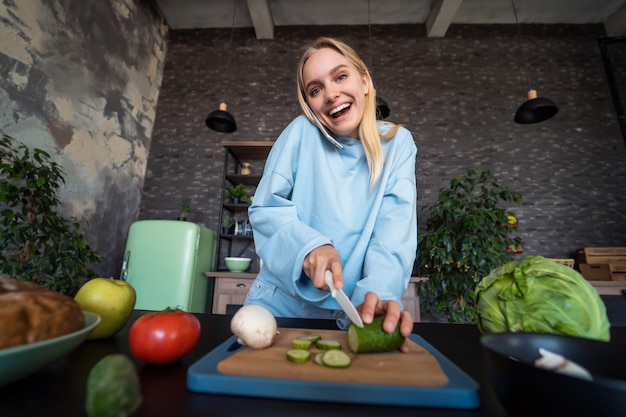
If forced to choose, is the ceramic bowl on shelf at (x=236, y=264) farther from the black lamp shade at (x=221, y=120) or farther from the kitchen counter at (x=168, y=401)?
the kitchen counter at (x=168, y=401)

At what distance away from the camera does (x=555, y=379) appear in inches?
11.6

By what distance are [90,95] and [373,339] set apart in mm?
4688

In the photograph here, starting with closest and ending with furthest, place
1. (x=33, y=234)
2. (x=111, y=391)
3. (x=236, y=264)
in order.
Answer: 1. (x=111, y=391)
2. (x=33, y=234)
3. (x=236, y=264)

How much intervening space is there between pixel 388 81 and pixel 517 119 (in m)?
2.31

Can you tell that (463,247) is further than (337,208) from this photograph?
Yes

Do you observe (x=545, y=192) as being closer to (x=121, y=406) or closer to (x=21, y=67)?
(x=121, y=406)

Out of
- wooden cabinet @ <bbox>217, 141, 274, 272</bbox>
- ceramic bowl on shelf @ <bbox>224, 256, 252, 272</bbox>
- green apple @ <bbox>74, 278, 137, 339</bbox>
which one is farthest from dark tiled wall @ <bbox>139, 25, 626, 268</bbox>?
green apple @ <bbox>74, 278, 137, 339</bbox>

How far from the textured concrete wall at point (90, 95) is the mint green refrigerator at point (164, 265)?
654 millimetres

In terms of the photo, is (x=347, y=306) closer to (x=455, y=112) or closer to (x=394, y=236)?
(x=394, y=236)

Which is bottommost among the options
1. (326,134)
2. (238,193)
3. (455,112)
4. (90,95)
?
(326,134)

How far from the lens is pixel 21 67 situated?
290 centimetres

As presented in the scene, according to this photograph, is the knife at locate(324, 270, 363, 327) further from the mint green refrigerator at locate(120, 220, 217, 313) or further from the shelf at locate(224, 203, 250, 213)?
the shelf at locate(224, 203, 250, 213)

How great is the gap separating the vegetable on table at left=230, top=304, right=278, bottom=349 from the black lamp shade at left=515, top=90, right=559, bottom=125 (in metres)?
4.00

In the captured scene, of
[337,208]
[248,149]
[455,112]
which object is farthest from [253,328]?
[455,112]
